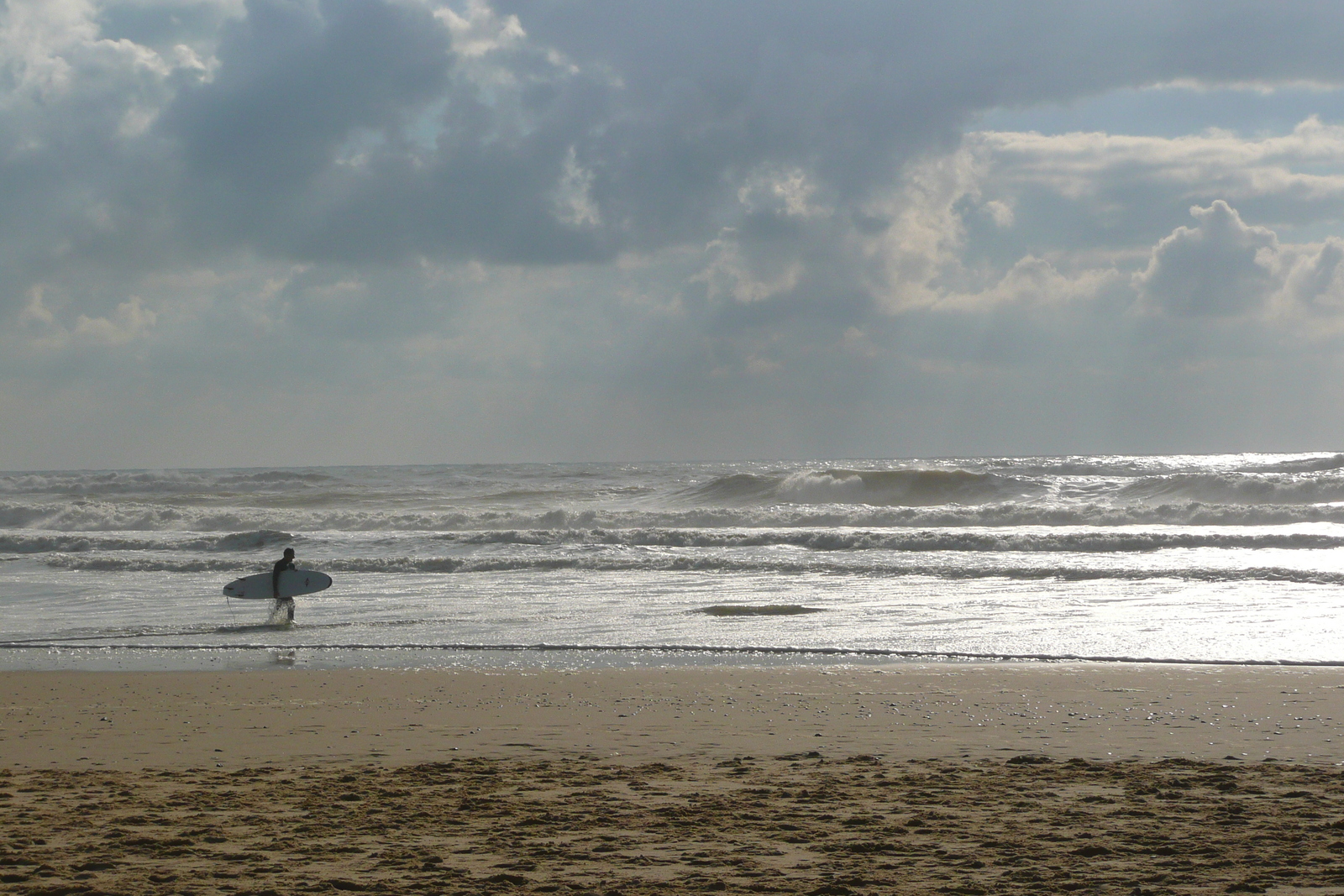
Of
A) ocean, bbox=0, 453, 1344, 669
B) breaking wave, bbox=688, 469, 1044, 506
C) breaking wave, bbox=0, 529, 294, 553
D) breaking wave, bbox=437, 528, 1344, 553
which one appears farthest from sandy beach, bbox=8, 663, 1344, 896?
breaking wave, bbox=688, 469, 1044, 506

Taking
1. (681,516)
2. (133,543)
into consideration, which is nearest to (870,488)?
(681,516)

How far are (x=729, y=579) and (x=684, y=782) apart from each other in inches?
447

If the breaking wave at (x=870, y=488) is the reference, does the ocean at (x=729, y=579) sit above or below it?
below

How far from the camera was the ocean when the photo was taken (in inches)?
431

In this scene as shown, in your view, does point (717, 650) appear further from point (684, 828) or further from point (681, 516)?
point (681, 516)

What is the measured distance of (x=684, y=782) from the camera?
231 inches

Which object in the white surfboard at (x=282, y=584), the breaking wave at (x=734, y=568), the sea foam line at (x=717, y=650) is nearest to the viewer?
the sea foam line at (x=717, y=650)

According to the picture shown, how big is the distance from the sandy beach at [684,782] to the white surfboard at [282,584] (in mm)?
4118

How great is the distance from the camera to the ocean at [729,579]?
11.0 meters

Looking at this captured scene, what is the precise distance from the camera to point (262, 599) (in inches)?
584

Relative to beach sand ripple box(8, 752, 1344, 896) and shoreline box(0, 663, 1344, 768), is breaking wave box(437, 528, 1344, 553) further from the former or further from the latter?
beach sand ripple box(8, 752, 1344, 896)

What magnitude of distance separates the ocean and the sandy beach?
57.9 inches

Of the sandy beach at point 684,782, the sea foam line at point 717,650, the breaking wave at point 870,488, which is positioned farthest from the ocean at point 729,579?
the sandy beach at point 684,782

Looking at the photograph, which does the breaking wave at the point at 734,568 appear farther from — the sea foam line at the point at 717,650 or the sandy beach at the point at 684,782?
the sandy beach at the point at 684,782
